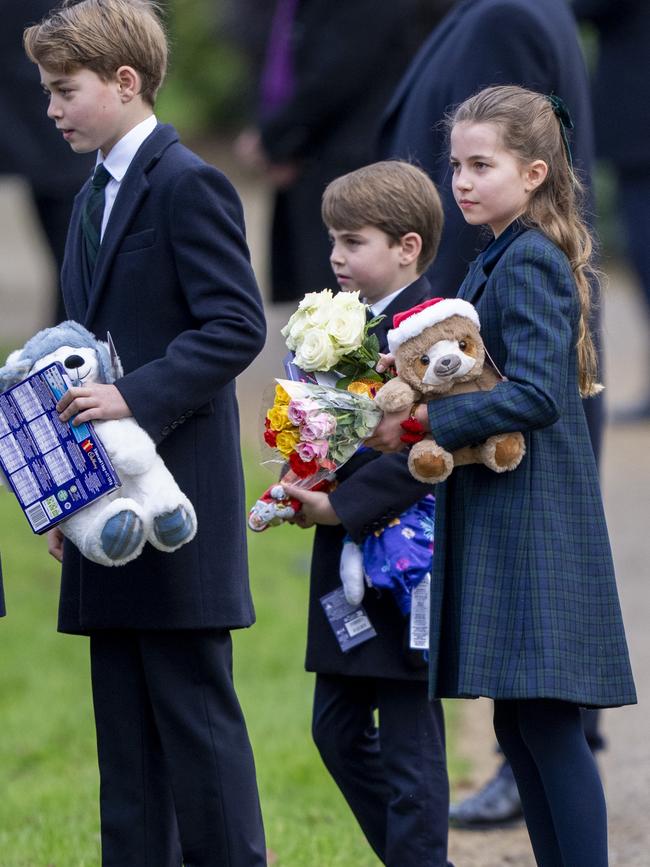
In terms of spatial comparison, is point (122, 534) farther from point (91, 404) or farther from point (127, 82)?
point (127, 82)

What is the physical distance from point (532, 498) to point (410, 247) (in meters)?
0.69

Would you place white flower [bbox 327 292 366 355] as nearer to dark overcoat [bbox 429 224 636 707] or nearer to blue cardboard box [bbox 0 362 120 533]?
dark overcoat [bbox 429 224 636 707]

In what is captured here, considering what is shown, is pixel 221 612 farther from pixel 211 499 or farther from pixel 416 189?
pixel 416 189

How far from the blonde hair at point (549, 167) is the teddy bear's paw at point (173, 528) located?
29.9 inches

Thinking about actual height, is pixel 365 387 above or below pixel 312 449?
above

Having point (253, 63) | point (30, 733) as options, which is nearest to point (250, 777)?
point (30, 733)

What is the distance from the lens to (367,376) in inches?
115

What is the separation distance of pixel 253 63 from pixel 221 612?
7.08 metres

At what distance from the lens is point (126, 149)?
3008mm

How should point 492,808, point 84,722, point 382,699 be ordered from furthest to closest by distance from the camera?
1. point 84,722
2. point 492,808
3. point 382,699

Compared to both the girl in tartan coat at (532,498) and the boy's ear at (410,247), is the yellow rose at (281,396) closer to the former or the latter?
the girl in tartan coat at (532,498)

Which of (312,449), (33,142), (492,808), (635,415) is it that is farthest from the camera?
(635,415)

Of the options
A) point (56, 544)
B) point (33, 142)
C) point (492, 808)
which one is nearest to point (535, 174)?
point (56, 544)

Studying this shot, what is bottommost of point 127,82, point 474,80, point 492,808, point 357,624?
point 492,808
